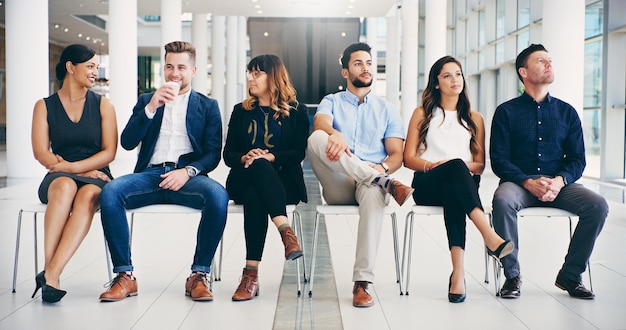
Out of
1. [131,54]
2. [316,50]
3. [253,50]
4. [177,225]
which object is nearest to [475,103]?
[316,50]

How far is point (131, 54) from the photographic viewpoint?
15.2 m

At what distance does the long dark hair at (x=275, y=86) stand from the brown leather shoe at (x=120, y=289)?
1.13 m

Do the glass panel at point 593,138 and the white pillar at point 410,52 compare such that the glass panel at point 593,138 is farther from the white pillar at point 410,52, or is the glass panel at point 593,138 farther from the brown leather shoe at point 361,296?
the brown leather shoe at point 361,296

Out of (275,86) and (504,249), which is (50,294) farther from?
(504,249)

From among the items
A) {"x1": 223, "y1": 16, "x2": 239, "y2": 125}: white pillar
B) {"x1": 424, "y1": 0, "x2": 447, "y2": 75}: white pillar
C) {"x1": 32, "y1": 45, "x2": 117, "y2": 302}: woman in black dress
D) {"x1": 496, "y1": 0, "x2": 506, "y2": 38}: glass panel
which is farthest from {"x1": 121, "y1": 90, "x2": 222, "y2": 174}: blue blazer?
{"x1": 223, "y1": 16, "x2": 239, "y2": 125}: white pillar

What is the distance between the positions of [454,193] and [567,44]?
5920 mm

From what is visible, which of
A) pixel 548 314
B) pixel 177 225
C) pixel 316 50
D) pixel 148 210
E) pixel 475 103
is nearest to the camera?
pixel 548 314

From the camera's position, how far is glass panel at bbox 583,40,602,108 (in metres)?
12.4

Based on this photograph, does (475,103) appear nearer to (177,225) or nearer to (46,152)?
(177,225)

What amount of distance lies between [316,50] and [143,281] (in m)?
20.0

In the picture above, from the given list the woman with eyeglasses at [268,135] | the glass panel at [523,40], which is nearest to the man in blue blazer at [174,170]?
the woman with eyeglasses at [268,135]

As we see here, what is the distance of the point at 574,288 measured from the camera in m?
3.88

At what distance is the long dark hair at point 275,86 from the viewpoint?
414 centimetres

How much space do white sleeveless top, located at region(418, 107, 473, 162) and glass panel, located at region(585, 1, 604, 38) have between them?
28.9ft
